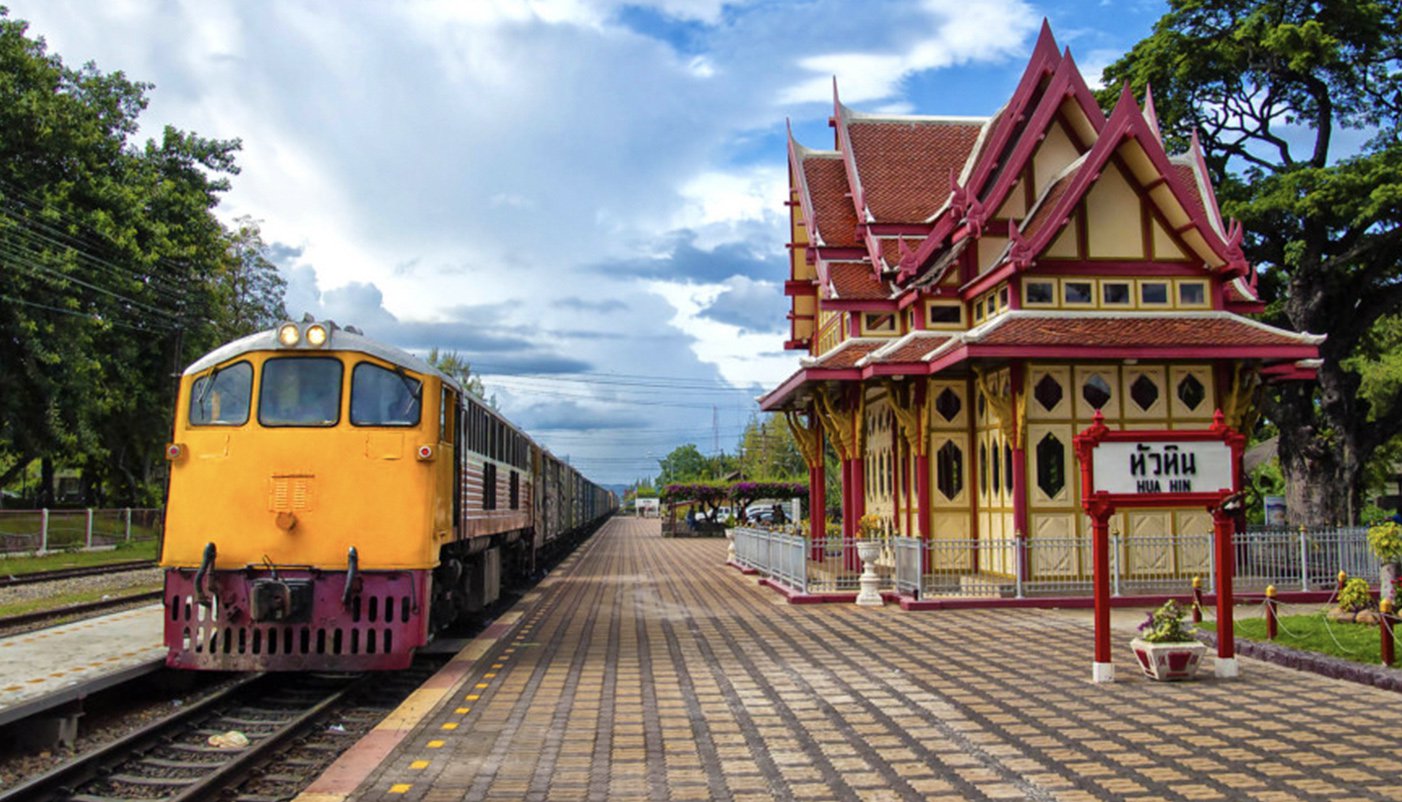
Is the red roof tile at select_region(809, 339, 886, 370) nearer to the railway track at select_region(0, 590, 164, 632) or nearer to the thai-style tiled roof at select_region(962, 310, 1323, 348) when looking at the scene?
the thai-style tiled roof at select_region(962, 310, 1323, 348)

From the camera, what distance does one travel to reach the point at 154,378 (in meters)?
32.8

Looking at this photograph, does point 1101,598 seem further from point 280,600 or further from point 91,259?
point 91,259

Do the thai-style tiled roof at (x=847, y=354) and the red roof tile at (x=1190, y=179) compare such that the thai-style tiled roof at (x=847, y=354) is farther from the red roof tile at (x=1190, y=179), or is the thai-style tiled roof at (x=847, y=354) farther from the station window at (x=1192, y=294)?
the red roof tile at (x=1190, y=179)

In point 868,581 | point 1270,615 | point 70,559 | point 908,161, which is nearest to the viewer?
point 1270,615

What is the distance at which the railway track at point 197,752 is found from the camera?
21.6ft

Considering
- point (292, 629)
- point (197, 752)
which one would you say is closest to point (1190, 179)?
point (292, 629)

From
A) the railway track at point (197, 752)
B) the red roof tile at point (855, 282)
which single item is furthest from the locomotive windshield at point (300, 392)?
the red roof tile at point (855, 282)

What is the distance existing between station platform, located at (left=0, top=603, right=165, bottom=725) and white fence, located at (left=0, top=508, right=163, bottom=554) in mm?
14728

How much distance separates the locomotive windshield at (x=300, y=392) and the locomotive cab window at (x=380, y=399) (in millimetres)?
164

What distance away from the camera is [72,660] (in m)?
10.2

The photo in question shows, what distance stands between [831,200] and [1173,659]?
16052mm

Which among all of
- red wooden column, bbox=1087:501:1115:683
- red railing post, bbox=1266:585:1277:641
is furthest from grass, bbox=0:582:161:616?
red railing post, bbox=1266:585:1277:641

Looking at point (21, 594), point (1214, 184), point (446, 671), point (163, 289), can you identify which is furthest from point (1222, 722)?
point (163, 289)

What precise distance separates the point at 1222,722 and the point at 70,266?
26960mm
